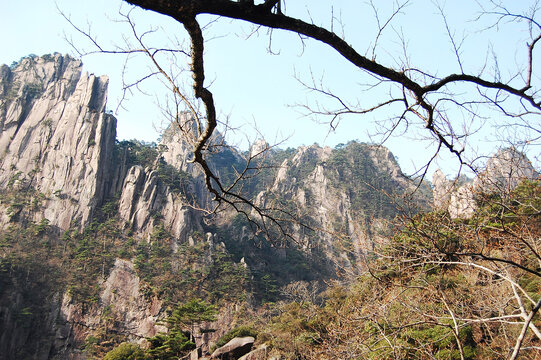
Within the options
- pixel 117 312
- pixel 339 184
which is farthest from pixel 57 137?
pixel 339 184

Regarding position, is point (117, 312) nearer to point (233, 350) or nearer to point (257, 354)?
point (233, 350)

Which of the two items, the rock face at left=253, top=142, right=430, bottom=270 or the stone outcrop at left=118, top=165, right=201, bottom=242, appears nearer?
the stone outcrop at left=118, top=165, right=201, bottom=242

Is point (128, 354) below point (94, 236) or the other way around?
below

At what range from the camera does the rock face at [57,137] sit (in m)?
31.9

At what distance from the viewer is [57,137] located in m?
36.0

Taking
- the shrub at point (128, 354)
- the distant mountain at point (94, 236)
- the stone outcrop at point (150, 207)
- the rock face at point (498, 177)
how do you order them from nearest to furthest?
the rock face at point (498, 177) < the shrub at point (128, 354) < the distant mountain at point (94, 236) < the stone outcrop at point (150, 207)

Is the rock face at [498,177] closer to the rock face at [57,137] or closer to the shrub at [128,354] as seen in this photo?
the shrub at [128,354]

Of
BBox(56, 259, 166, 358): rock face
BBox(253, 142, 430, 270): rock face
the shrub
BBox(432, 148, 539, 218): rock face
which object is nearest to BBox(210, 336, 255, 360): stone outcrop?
the shrub

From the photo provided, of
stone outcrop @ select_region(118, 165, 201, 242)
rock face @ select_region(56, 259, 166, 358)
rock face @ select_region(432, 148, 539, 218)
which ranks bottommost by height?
rock face @ select_region(56, 259, 166, 358)

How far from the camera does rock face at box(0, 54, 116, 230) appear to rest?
105ft

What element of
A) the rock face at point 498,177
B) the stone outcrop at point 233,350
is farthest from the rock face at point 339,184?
the rock face at point 498,177

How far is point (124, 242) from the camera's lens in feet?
99.1

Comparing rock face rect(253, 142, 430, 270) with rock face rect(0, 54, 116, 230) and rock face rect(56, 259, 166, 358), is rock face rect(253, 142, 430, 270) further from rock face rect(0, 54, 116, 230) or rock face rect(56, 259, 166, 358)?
rock face rect(56, 259, 166, 358)

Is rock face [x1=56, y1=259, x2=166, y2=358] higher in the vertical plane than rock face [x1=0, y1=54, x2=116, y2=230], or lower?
lower
